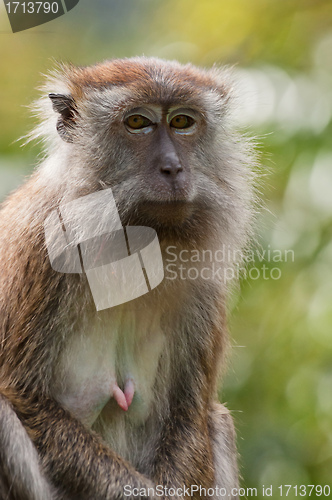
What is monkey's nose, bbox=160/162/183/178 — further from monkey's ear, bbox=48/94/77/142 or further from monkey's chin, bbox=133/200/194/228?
monkey's ear, bbox=48/94/77/142

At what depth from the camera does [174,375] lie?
5016mm

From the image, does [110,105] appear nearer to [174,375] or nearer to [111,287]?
[111,287]

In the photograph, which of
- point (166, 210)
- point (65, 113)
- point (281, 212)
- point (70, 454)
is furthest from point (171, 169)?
point (281, 212)

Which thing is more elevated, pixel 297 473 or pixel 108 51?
pixel 108 51

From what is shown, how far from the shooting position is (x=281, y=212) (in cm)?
638

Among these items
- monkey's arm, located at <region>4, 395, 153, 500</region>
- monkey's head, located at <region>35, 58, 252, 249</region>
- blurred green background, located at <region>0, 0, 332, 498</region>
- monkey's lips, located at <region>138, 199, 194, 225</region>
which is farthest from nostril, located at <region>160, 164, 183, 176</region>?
monkey's arm, located at <region>4, 395, 153, 500</region>

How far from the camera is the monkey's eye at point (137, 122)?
176 inches

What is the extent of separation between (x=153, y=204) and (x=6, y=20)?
12.2 ft

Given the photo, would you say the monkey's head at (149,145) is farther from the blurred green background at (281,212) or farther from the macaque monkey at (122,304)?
the blurred green background at (281,212)

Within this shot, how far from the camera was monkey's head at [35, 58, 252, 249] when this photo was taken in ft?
14.1

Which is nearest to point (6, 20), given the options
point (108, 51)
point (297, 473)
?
point (108, 51)

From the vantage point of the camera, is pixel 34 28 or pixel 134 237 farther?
pixel 34 28

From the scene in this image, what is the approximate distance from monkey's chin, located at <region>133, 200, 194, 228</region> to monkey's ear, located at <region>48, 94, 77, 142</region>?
2.56 feet

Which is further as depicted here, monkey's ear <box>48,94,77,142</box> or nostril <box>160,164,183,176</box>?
monkey's ear <box>48,94,77,142</box>
